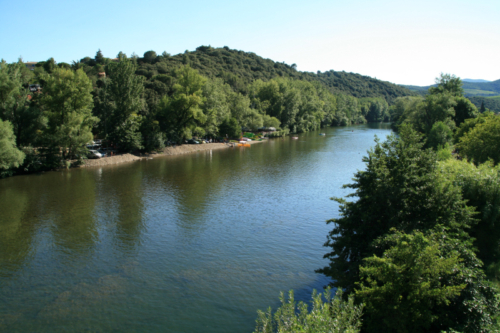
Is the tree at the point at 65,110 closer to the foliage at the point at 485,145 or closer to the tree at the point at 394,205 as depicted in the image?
the tree at the point at 394,205

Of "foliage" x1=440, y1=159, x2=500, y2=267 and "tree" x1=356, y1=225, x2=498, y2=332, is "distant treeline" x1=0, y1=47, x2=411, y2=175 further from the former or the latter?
"foliage" x1=440, y1=159, x2=500, y2=267

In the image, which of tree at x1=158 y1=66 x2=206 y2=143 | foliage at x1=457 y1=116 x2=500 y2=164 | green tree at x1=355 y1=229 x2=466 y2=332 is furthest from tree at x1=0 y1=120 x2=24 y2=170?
foliage at x1=457 y1=116 x2=500 y2=164

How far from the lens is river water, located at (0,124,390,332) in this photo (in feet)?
53.2

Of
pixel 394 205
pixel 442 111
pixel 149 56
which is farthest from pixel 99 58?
pixel 394 205

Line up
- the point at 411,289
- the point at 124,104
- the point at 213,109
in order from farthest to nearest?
1. the point at 213,109
2. the point at 124,104
3. the point at 411,289

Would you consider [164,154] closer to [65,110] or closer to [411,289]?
[65,110]

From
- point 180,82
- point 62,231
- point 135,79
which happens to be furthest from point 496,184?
point 180,82

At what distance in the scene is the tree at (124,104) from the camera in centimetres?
5756

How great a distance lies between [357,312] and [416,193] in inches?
289

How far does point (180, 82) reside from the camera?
70.6 metres

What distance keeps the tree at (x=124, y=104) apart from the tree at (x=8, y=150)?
734 inches

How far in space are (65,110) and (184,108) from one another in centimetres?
2523

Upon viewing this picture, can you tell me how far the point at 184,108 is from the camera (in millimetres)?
69375

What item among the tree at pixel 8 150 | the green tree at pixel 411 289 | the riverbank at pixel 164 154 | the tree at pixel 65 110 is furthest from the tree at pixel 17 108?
the green tree at pixel 411 289
